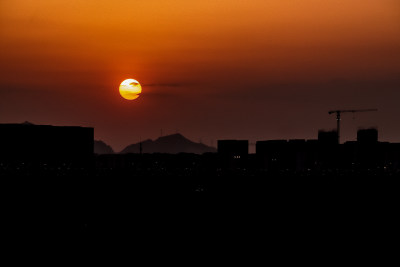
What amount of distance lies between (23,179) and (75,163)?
1417 centimetres

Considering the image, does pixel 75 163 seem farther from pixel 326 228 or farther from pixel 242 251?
pixel 242 251

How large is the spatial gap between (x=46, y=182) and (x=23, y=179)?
19.5ft

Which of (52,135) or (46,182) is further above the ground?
(52,135)

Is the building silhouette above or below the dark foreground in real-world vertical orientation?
above

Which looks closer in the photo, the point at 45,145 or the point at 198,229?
the point at 198,229

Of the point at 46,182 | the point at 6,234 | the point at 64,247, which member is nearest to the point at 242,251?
the point at 64,247

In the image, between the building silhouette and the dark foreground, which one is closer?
the dark foreground

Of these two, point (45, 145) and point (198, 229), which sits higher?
point (45, 145)

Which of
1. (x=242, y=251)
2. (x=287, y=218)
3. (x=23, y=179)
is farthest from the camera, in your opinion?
(x=23, y=179)

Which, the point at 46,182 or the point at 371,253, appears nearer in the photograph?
the point at 371,253

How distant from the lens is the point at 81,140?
15612 cm

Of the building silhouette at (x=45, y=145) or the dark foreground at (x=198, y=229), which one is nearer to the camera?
the dark foreground at (x=198, y=229)

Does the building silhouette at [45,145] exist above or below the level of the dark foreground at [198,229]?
above

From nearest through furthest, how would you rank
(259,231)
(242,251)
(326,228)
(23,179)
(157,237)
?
(242,251)
(157,237)
(259,231)
(326,228)
(23,179)
